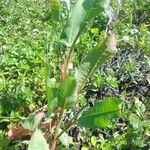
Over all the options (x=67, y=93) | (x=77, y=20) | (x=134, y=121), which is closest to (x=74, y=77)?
(x=67, y=93)

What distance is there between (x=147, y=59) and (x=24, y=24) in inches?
40.1

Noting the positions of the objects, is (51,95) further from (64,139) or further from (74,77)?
(64,139)

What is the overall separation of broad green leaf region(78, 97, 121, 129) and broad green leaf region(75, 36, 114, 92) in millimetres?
147

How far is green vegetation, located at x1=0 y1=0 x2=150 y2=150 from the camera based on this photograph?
205cm

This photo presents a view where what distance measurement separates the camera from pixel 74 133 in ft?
8.16

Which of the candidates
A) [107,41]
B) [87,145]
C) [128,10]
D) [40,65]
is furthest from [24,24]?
[107,41]

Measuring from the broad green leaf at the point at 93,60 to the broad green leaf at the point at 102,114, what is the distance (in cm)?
15

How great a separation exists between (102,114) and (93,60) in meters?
0.25

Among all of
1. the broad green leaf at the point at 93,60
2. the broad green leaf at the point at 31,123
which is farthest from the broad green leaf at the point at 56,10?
the broad green leaf at the point at 31,123

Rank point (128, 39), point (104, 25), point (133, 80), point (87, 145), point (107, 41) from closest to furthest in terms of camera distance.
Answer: point (107, 41) < point (87, 145) < point (133, 80) < point (128, 39) < point (104, 25)

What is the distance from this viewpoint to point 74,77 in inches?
82.9

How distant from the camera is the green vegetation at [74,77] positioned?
2.05m

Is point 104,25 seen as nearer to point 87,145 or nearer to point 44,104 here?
point 44,104

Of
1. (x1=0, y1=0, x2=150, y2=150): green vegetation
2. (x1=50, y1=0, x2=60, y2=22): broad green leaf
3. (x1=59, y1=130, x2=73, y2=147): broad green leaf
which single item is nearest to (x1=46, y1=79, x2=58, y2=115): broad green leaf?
(x1=0, y1=0, x2=150, y2=150): green vegetation
